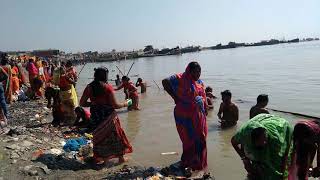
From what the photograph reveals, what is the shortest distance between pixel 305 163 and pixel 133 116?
983cm

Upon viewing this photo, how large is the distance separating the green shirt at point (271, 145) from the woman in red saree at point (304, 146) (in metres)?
0.07

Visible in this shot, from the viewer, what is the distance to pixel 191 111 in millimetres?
6238

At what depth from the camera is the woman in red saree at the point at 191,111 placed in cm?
619

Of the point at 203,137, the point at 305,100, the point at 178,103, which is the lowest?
the point at 305,100

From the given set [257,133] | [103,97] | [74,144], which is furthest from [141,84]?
[257,133]

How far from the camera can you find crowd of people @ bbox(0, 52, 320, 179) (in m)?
3.74

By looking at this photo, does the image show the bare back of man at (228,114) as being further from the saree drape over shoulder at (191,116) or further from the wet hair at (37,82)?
the wet hair at (37,82)

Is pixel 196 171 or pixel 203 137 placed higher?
pixel 203 137

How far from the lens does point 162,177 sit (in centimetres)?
607

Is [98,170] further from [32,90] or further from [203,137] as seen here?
[32,90]

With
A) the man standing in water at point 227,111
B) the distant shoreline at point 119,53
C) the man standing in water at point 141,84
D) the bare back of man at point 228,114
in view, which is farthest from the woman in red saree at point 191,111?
the distant shoreline at point 119,53

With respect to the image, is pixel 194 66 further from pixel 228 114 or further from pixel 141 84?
pixel 141 84

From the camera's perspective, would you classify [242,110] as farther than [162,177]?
Yes

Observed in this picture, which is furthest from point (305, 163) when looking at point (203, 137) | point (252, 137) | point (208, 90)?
point (208, 90)
